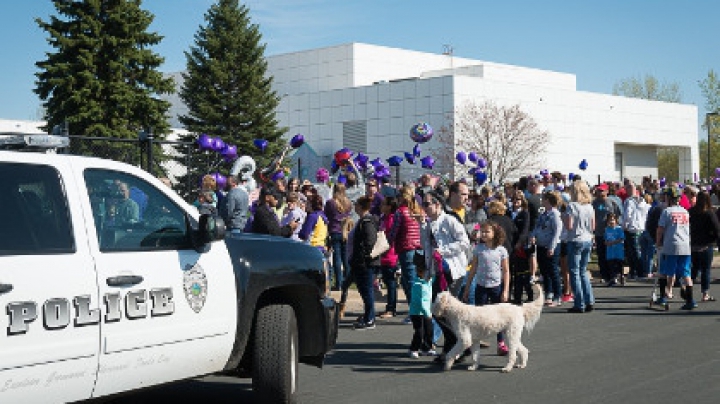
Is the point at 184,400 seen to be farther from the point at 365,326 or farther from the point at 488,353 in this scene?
the point at 365,326

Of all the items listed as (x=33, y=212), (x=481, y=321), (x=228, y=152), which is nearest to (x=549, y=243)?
(x=481, y=321)

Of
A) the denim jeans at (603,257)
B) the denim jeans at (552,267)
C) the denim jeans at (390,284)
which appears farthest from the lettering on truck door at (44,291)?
the denim jeans at (603,257)

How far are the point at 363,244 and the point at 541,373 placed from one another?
3.81m

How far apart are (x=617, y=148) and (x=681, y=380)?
226ft

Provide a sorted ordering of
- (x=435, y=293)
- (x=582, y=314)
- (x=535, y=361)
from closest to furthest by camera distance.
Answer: (x=535, y=361) < (x=435, y=293) < (x=582, y=314)

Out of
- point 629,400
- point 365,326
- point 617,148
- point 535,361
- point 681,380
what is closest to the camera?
point 629,400

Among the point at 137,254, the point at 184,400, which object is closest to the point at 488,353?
the point at 184,400

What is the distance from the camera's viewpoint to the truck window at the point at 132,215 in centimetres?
575

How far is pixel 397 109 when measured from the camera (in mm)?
60156

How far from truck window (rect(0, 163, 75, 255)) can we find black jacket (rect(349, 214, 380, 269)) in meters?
6.72

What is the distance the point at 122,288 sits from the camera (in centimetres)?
562

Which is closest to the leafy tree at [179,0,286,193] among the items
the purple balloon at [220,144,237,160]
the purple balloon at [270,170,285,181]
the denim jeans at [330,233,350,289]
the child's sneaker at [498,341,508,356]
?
the purple balloon at [220,144,237,160]

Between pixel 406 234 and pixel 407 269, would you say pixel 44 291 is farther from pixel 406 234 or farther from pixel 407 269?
pixel 406 234

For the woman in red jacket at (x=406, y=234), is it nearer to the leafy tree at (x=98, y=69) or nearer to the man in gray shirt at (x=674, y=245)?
the man in gray shirt at (x=674, y=245)
